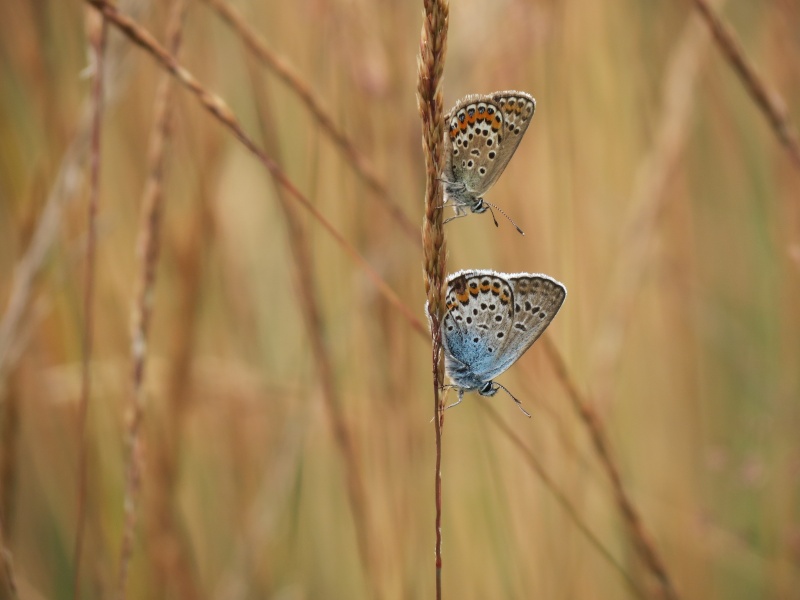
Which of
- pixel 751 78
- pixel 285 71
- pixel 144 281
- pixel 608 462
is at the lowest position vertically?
pixel 608 462

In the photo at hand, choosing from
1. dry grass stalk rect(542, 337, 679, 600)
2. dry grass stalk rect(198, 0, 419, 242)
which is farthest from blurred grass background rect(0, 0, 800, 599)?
dry grass stalk rect(198, 0, 419, 242)

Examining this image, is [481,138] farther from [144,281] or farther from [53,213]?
[53,213]

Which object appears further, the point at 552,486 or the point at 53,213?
the point at 53,213

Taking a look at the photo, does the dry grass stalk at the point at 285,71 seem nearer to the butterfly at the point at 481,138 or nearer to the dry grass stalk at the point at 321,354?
the butterfly at the point at 481,138

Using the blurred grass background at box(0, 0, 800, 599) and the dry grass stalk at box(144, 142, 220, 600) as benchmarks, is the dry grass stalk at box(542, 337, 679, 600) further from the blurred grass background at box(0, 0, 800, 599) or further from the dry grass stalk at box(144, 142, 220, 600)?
the dry grass stalk at box(144, 142, 220, 600)

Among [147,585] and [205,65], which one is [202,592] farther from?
[205,65]

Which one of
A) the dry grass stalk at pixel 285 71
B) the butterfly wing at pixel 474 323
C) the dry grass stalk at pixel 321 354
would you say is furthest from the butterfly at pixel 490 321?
the dry grass stalk at pixel 321 354

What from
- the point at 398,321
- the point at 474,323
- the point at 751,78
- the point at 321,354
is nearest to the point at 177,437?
the point at 321,354
